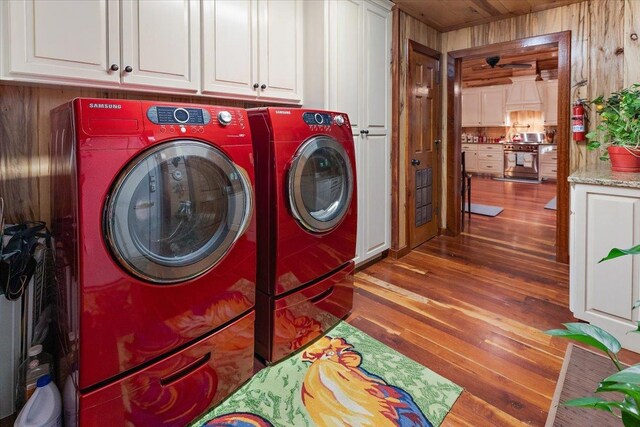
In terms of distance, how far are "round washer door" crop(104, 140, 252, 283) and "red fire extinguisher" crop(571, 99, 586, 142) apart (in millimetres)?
2863

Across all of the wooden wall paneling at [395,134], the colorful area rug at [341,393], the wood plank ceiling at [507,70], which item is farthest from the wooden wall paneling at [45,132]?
the wood plank ceiling at [507,70]

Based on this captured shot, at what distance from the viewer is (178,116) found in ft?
4.26

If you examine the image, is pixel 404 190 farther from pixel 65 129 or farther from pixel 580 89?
pixel 65 129

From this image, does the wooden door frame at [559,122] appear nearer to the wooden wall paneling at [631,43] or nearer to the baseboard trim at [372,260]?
the wooden wall paneling at [631,43]

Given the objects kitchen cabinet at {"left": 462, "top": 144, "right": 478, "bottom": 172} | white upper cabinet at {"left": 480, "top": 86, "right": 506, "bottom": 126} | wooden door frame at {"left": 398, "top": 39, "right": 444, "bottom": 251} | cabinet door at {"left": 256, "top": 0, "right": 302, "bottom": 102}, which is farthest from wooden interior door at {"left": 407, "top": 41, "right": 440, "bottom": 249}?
white upper cabinet at {"left": 480, "top": 86, "right": 506, "bottom": 126}

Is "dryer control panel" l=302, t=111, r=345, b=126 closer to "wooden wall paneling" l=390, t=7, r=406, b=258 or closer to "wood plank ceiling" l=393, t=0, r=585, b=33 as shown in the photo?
"wooden wall paneling" l=390, t=7, r=406, b=258

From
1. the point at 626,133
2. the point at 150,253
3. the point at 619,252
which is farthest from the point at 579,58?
the point at 150,253

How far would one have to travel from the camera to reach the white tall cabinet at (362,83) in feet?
8.20

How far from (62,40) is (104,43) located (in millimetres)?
159

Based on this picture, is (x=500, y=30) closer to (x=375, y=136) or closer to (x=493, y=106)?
(x=375, y=136)

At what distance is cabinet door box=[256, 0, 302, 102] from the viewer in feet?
7.35

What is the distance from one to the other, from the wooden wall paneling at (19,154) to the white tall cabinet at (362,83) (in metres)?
1.60

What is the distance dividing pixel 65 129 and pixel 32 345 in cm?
94

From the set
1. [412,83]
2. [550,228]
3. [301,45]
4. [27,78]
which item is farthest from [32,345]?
[550,228]
